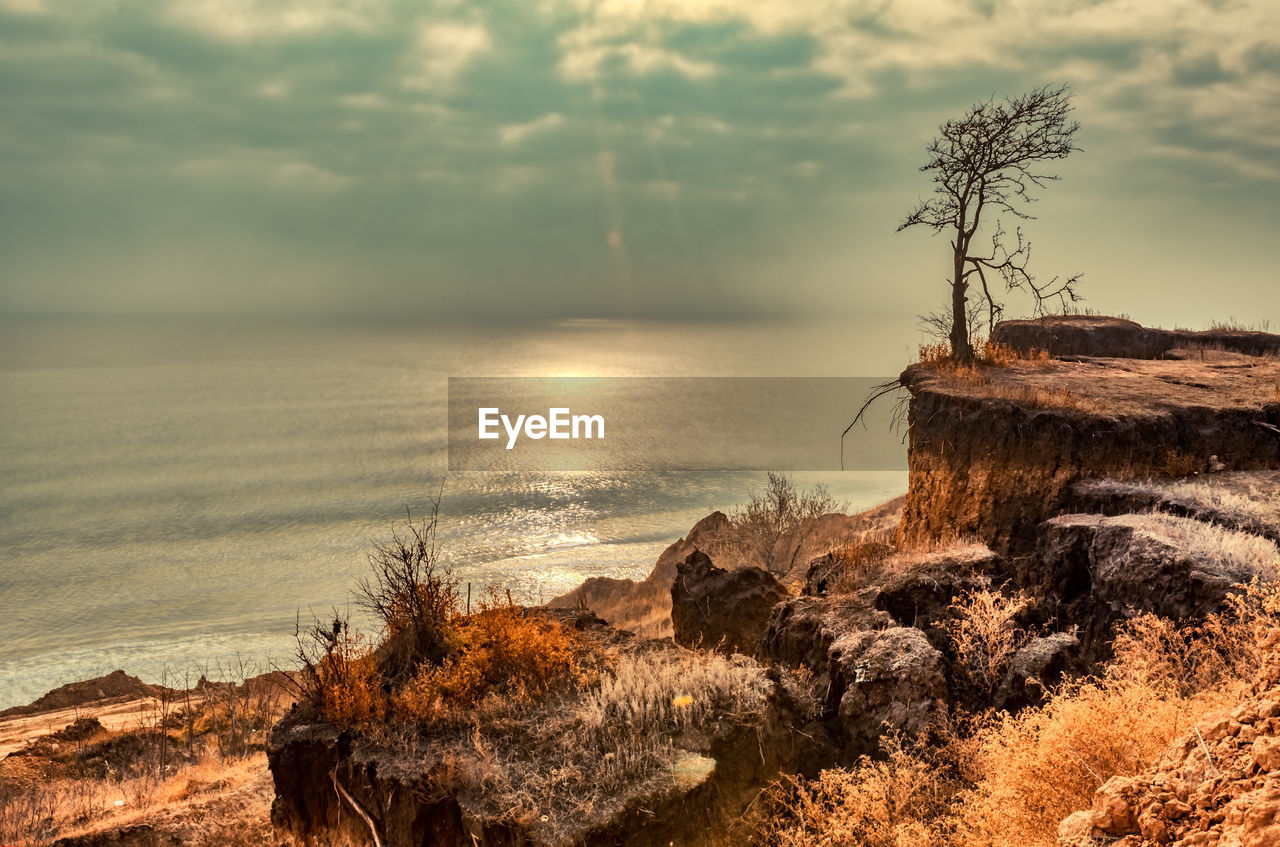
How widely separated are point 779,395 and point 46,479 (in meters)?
99.6

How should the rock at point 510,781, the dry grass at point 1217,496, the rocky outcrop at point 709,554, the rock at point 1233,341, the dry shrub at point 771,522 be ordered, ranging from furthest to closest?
the dry shrub at point 771,522 → the rocky outcrop at point 709,554 → the rock at point 1233,341 → the dry grass at point 1217,496 → the rock at point 510,781

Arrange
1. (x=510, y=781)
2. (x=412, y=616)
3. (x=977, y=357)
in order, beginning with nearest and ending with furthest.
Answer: (x=510, y=781) < (x=412, y=616) < (x=977, y=357)

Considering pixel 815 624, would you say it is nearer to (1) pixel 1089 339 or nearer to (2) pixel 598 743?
(2) pixel 598 743

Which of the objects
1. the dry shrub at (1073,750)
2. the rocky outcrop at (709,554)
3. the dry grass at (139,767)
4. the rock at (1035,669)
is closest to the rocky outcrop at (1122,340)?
the rocky outcrop at (709,554)

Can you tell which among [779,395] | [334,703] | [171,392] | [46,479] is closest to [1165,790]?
[334,703]

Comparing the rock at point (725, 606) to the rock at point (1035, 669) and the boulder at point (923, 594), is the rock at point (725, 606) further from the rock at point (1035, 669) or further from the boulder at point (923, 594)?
the rock at point (1035, 669)

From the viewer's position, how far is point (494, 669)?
349 inches

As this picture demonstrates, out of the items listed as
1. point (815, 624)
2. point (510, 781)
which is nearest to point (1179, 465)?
point (815, 624)

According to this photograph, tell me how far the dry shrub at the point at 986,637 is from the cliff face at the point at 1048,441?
3.47 meters

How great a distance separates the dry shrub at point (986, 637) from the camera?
9578mm

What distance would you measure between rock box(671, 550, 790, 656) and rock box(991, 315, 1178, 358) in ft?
41.0

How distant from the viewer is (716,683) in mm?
8391

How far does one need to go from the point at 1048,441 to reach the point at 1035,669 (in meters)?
5.95

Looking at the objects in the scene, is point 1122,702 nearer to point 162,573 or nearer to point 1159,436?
point 1159,436
